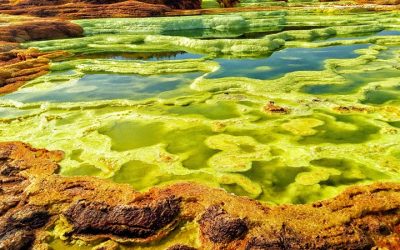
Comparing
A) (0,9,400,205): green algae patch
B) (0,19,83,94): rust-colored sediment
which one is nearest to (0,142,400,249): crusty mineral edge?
(0,9,400,205): green algae patch

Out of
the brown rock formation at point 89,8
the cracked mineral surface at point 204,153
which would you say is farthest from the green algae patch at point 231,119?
the brown rock formation at point 89,8

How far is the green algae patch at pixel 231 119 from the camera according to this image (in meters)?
9.70

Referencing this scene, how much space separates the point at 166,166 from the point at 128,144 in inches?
80.9

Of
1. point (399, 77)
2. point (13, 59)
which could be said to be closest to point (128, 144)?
point (399, 77)

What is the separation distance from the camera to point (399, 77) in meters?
17.7

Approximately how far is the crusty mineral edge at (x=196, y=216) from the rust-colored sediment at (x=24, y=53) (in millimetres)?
13007

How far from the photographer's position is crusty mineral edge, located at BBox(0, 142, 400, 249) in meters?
6.93

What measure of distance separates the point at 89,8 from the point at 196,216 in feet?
192

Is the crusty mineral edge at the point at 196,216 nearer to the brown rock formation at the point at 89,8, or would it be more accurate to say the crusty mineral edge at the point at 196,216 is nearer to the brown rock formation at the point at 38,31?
the brown rock formation at the point at 38,31

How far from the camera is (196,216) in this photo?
7746 millimetres

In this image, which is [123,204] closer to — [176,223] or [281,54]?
[176,223]

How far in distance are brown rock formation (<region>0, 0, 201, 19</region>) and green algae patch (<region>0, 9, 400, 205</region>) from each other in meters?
34.1

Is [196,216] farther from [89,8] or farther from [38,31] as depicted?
[89,8]

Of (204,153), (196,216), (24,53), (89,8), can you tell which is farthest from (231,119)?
(89,8)
